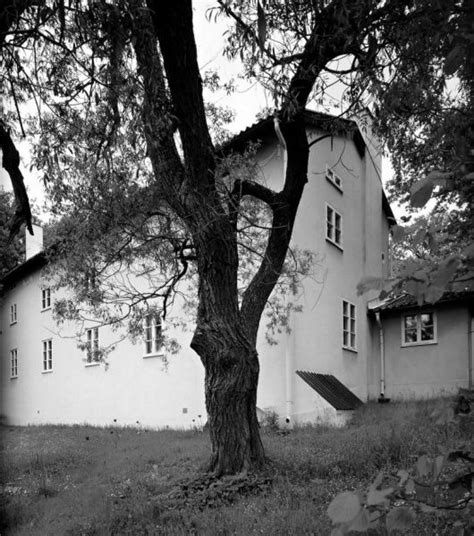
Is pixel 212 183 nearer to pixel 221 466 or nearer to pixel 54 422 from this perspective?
pixel 221 466

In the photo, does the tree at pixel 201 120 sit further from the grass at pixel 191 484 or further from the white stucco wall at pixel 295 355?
the white stucco wall at pixel 295 355

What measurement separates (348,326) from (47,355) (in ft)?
42.7

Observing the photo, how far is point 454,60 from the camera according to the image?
74.3 inches

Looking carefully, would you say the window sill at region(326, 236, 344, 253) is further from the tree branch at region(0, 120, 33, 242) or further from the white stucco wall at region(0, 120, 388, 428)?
the tree branch at region(0, 120, 33, 242)

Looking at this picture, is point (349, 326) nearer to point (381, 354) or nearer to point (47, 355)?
point (381, 354)

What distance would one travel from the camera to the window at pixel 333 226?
16.0 m

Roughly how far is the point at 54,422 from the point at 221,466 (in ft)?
53.9

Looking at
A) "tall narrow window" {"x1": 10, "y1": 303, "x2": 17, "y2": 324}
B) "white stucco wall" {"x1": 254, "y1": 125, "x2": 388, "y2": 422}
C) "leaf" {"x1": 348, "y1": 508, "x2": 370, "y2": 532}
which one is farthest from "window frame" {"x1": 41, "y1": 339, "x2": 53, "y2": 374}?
"leaf" {"x1": 348, "y1": 508, "x2": 370, "y2": 532}

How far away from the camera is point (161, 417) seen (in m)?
16.0

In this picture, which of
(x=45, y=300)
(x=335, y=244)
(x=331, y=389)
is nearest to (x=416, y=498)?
(x=331, y=389)

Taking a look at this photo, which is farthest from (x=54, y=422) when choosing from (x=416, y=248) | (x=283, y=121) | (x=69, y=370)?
(x=416, y=248)

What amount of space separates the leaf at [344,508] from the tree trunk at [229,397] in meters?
5.64

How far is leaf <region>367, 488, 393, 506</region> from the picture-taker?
1495 millimetres

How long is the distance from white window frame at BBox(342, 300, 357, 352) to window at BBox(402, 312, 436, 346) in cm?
163
